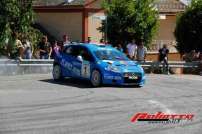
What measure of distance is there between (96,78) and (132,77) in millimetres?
1237

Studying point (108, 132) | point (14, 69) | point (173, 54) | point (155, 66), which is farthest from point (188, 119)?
point (173, 54)

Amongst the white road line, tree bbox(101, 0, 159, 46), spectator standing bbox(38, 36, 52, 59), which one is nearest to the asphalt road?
the white road line

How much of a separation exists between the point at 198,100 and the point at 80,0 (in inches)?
844

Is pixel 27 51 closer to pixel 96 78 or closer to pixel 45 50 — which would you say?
pixel 45 50

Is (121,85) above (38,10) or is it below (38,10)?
below

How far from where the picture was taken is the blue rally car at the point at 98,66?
21188 mm

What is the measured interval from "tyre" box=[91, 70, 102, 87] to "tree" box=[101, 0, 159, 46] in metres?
12.3

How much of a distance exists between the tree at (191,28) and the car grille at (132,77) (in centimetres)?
1175

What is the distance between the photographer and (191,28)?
108ft

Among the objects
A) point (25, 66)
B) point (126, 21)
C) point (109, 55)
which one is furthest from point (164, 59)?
point (109, 55)

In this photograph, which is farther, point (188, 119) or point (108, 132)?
point (188, 119)

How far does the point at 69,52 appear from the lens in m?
23.2

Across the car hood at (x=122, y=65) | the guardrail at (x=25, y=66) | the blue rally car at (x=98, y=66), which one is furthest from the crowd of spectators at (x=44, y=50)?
the car hood at (x=122, y=65)

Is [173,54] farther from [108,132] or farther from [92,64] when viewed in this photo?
[108,132]
